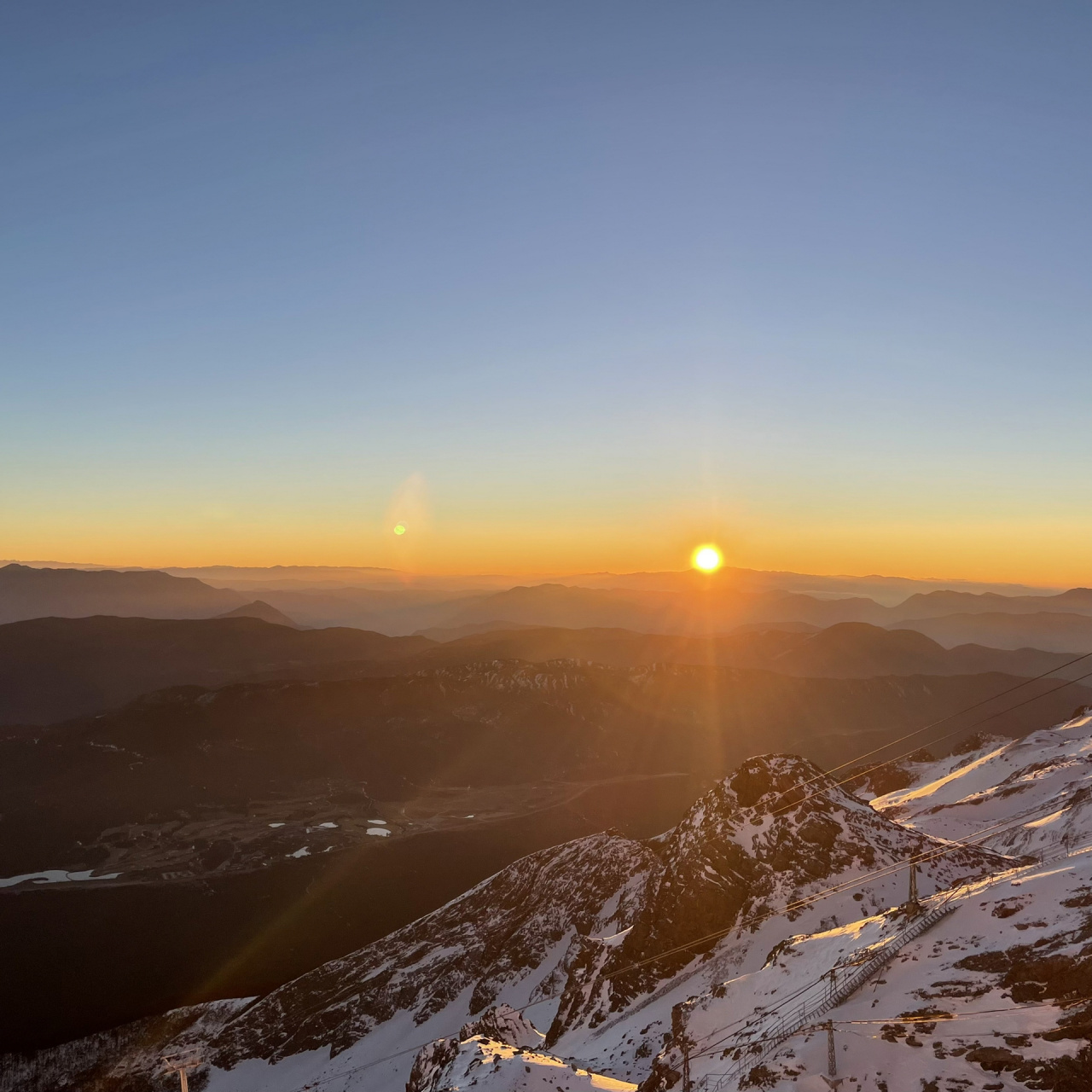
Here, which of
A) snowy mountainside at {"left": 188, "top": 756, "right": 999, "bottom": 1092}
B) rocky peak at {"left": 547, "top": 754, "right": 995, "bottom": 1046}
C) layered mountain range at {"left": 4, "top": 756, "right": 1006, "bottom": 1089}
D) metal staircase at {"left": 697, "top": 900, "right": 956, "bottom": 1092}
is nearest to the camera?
metal staircase at {"left": 697, "top": 900, "right": 956, "bottom": 1092}

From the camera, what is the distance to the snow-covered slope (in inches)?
1097

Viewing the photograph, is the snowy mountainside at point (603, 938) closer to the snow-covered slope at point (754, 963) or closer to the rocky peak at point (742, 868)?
the rocky peak at point (742, 868)

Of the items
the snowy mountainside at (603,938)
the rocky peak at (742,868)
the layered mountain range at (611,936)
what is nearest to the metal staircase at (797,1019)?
the snowy mountainside at (603,938)

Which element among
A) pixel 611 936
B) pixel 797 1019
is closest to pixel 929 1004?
pixel 797 1019

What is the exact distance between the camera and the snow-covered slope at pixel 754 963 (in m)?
27.9

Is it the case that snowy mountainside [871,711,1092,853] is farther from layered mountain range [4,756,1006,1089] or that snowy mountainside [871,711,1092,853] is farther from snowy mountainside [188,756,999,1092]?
snowy mountainside [188,756,999,1092]

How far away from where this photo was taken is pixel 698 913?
199ft

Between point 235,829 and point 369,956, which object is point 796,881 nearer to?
point 369,956

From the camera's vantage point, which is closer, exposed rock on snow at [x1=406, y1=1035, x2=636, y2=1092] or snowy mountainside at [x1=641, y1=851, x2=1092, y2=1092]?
snowy mountainside at [x1=641, y1=851, x2=1092, y2=1092]

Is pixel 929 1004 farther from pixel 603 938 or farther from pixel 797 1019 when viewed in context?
pixel 603 938

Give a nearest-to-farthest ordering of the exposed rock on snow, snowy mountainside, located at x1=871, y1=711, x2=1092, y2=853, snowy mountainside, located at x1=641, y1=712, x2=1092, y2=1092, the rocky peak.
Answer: snowy mountainside, located at x1=641, y1=712, x2=1092, y2=1092 → the exposed rock on snow → the rocky peak → snowy mountainside, located at x1=871, y1=711, x2=1092, y2=853

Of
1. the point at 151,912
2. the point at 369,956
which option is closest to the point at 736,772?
the point at 369,956

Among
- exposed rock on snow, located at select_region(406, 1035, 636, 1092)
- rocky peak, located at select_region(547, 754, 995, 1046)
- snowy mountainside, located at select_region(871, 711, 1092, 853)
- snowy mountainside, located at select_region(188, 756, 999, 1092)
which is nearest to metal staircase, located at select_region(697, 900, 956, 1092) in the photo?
exposed rock on snow, located at select_region(406, 1035, 636, 1092)

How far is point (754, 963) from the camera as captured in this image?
170 feet
